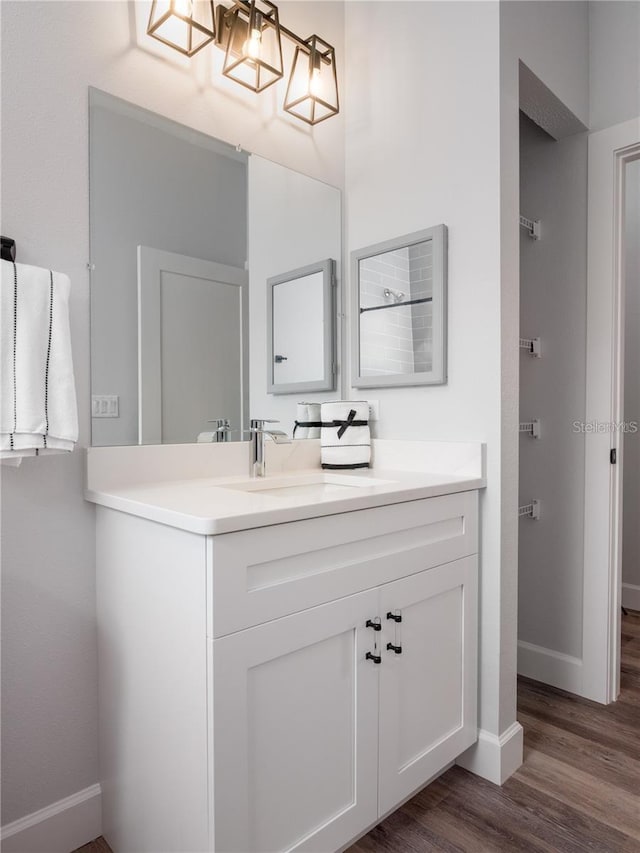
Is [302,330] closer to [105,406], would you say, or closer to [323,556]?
[105,406]

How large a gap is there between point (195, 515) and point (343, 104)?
1.76 meters

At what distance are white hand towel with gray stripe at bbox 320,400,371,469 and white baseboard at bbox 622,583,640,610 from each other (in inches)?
81.6

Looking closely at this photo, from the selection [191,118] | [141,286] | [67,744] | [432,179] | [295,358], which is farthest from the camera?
[295,358]

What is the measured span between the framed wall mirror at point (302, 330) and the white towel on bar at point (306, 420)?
61 millimetres

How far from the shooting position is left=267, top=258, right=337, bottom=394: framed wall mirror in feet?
6.12

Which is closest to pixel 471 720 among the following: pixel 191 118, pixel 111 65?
pixel 191 118

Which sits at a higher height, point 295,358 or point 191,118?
point 191,118

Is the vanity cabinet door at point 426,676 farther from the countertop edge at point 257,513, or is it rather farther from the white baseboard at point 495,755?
the countertop edge at point 257,513

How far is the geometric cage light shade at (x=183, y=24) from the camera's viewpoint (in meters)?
1.48

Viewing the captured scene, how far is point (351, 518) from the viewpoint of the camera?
1250 millimetres

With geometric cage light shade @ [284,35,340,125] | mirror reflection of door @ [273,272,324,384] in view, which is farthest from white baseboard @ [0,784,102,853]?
geometric cage light shade @ [284,35,340,125]

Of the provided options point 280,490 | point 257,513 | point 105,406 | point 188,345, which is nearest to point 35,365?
point 105,406

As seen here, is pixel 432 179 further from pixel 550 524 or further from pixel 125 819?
pixel 125 819

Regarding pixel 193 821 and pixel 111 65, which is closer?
pixel 193 821
